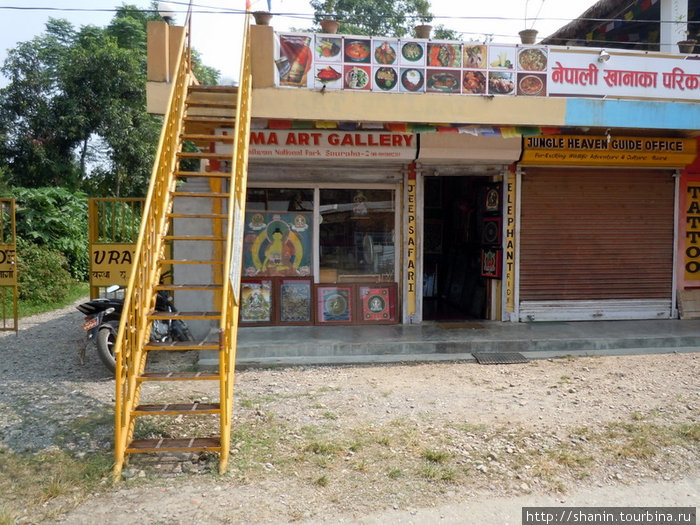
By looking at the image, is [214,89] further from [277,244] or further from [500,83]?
[500,83]

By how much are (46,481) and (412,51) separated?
659 centimetres

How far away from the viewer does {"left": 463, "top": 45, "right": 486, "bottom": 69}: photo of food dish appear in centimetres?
787

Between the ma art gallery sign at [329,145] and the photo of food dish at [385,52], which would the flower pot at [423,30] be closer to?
the photo of food dish at [385,52]

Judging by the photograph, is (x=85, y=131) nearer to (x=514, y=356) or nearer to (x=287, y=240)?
(x=287, y=240)

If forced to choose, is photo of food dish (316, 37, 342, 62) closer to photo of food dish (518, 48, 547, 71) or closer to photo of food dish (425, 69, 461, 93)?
photo of food dish (425, 69, 461, 93)

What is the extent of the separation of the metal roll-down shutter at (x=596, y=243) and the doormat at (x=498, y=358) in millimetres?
1625

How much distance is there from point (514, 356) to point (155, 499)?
198 inches

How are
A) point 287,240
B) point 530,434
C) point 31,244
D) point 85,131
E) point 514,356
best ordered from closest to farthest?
point 530,434 → point 514,356 → point 287,240 → point 31,244 → point 85,131

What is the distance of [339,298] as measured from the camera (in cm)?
863

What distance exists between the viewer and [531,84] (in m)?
8.02

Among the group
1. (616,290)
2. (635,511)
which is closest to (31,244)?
(616,290)

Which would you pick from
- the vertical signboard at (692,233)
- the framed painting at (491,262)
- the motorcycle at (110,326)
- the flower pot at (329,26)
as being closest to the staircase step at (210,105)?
the flower pot at (329,26)

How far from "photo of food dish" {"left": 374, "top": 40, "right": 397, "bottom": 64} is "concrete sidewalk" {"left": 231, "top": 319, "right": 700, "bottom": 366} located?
3.79 meters

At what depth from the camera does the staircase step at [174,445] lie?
4129mm
